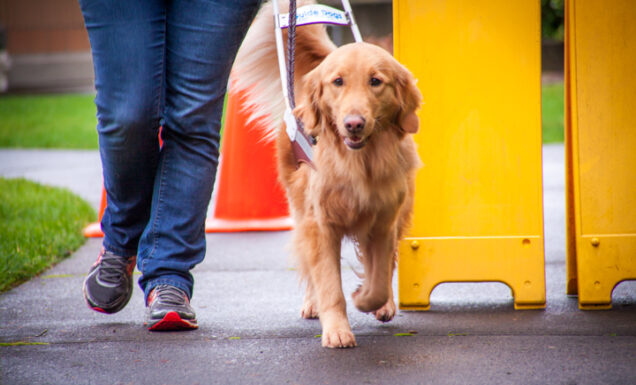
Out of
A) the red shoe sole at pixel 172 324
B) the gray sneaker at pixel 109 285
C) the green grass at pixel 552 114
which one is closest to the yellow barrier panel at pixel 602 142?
the red shoe sole at pixel 172 324

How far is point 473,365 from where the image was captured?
2.46 metres

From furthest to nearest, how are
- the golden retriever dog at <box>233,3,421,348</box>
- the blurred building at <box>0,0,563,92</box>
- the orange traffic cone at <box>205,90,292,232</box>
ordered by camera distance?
the blurred building at <box>0,0,563,92</box>
the orange traffic cone at <box>205,90,292,232</box>
the golden retriever dog at <box>233,3,421,348</box>

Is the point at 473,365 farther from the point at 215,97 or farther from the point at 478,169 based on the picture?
the point at 215,97

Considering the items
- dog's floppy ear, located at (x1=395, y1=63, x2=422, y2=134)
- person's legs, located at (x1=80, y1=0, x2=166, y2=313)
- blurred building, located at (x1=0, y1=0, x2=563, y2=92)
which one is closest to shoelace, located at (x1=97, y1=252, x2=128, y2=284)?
person's legs, located at (x1=80, y1=0, x2=166, y2=313)

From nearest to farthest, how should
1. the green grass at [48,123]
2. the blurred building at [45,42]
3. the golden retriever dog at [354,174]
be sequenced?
the golden retriever dog at [354,174] < the green grass at [48,123] < the blurred building at [45,42]

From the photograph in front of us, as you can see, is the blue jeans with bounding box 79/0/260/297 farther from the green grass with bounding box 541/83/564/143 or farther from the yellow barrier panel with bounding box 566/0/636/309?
the green grass with bounding box 541/83/564/143

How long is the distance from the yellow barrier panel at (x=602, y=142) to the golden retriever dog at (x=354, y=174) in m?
0.75

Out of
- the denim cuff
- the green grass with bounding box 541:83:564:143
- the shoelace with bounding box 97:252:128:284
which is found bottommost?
the denim cuff

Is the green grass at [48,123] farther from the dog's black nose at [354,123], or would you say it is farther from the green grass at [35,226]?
the dog's black nose at [354,123]

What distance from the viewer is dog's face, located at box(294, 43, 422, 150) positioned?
2631 millimetres

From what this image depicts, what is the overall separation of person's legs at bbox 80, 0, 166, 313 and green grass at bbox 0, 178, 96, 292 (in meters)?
0.88

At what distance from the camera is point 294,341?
9.16ft

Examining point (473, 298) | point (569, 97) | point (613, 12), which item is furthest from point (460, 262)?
point (613, 12)

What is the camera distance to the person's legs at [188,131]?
9.33ft
